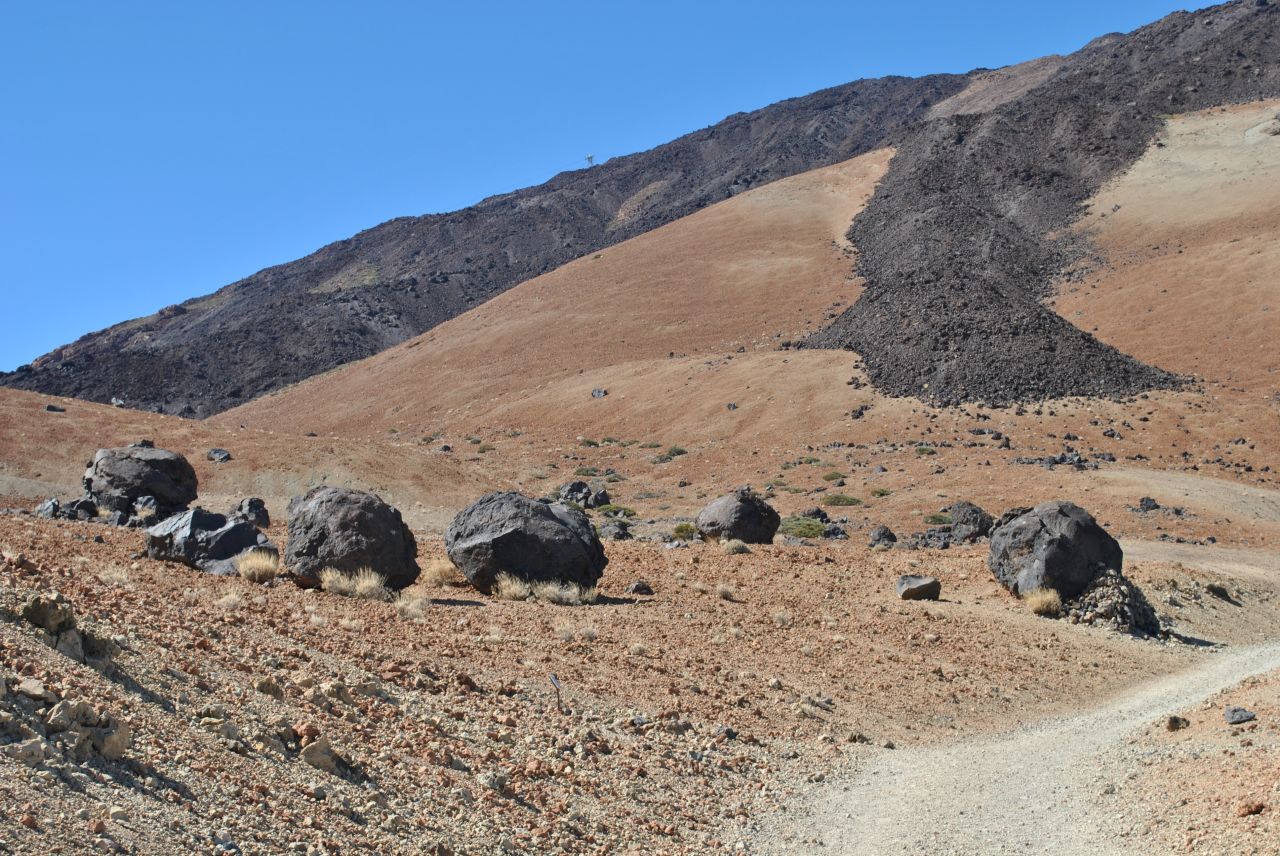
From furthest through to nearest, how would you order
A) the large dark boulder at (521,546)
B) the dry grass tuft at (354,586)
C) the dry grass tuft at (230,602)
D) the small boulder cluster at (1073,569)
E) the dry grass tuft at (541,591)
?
the small boulder cluster at (1073,569)
the large dark boulder at (521,546)
the dry grass tuft at (541,591)
the dry grass tuft at (354,586)
the dry grass tuft at (230,602)

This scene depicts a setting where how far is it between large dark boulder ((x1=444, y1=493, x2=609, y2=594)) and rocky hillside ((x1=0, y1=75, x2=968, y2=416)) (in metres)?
84.8

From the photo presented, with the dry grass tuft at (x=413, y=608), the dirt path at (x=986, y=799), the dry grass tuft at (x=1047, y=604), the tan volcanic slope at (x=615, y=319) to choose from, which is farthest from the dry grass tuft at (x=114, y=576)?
the tan volcanic slope at (x=615, y=319)

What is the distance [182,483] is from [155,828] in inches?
964

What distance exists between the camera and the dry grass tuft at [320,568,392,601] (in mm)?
15086

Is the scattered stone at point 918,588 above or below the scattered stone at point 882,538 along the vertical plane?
above

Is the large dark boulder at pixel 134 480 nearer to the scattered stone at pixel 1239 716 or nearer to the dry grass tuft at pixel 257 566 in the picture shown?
the dry grass tuft at pixel 257 566

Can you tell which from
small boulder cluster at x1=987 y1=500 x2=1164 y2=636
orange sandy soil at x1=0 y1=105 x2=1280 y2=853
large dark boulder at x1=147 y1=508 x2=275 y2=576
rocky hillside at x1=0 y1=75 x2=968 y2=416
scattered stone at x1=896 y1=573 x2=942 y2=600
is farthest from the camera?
rocky hillside at x1=0 y1=75 x2=968 y2=416

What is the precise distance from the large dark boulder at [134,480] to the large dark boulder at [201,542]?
40.1 feet

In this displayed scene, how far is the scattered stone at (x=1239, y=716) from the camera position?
11.6m

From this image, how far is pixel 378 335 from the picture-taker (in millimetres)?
114375

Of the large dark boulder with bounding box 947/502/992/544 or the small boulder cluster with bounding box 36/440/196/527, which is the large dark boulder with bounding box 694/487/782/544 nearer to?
the large dark boulder with bounding box 947/502/992/544

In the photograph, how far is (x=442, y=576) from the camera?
57.4 ft

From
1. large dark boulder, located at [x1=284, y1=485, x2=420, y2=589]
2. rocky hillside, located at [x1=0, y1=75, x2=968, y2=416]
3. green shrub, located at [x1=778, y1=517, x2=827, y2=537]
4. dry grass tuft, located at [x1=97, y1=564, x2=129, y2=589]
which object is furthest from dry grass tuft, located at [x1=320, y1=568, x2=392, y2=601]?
rocky hillside, located at [x1=0, y1=75, x2=968, y2=416]

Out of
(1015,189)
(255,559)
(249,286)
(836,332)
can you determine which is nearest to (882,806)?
(255,559)
